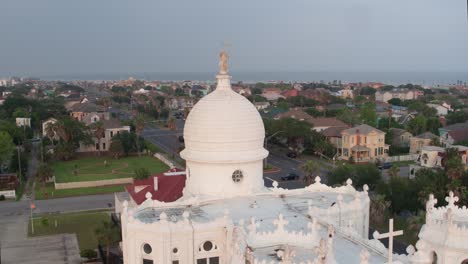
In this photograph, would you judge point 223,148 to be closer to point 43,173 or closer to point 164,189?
point 164,189

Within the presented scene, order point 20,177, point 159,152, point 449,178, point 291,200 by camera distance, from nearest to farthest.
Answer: point 291,200 → point 449,178 → point 20,177 → point 159,152

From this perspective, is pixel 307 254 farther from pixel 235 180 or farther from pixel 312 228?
pixel 235 180

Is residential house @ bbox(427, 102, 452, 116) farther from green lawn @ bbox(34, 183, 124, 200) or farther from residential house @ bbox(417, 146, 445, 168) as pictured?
green lawn @ bbox(34, 183, 124, 200)

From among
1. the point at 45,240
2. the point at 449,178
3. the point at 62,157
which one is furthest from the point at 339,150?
the point at 45,240

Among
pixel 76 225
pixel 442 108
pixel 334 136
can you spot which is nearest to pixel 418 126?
pixel 334 136

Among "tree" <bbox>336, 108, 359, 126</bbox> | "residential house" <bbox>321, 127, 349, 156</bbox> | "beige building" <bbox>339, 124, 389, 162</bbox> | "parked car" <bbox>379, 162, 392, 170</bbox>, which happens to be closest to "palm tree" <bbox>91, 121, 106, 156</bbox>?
"residential house" <bbox>321, 127, 349, 156</bbox>
